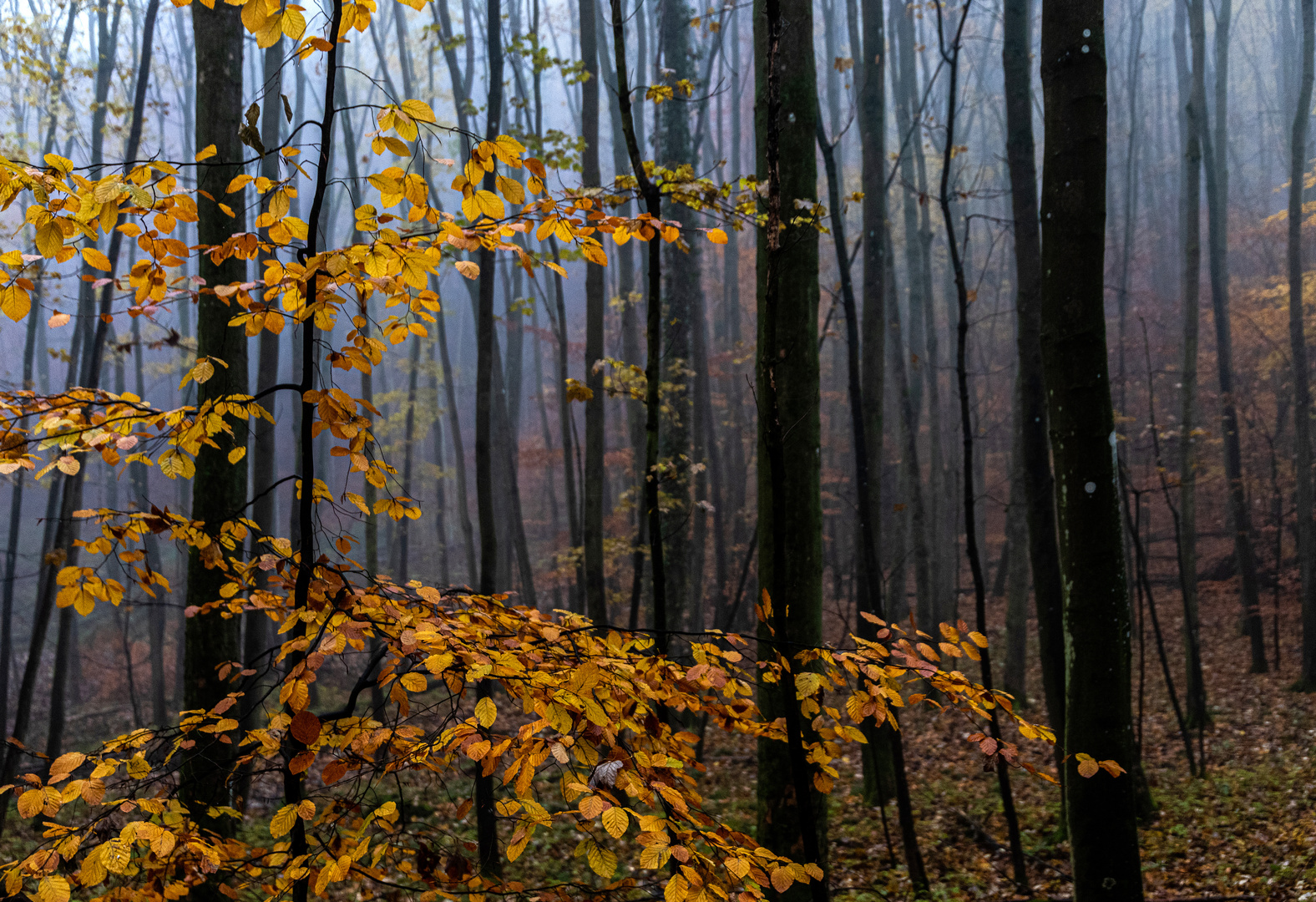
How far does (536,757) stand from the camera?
5.29 ft

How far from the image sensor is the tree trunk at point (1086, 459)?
2896mm

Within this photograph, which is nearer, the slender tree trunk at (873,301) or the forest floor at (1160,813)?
the forest floor at (1160,813)

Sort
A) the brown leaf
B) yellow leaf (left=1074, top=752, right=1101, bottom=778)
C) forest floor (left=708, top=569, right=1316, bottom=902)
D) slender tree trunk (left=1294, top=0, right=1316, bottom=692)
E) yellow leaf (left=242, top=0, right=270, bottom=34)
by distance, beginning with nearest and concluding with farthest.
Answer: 1. yellow leaf (left=242, top=0, right=270, bottom=34)
2. the brown leaf
3. yellow leaf (left=1074, top=752, right=1101, bottom=778)
4. forest floor (left=708, top=569, right=1316, bottom=902)
5. slender tree trunk (left=1294, top=0, right=1316, bottom=692)

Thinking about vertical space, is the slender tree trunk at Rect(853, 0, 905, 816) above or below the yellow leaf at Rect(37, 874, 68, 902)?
above

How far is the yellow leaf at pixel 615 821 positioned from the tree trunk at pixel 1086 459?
2.38m

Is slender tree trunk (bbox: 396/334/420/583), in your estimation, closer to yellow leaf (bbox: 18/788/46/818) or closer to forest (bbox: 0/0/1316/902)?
forest (bbox: 0/0/1316/902)

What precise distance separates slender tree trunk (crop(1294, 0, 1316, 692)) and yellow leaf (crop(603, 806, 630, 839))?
1172 centimetres

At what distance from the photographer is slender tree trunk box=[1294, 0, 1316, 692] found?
31.0 ft

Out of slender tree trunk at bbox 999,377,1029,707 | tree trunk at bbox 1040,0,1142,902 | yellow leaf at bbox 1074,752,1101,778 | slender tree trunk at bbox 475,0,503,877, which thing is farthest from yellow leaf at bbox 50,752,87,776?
slender tree trunk at bbox 999,377,1029,707

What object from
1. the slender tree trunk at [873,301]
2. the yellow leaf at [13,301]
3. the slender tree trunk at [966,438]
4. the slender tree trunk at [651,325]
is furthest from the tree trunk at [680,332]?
the yellow leaf at [13,301]

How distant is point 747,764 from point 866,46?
28.2ft

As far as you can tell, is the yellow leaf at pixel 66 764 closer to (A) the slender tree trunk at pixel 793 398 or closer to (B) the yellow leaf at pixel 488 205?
(B) the yellow leaf at pixel 488 205

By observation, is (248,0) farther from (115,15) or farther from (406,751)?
(115,15)

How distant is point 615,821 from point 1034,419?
214 inches
